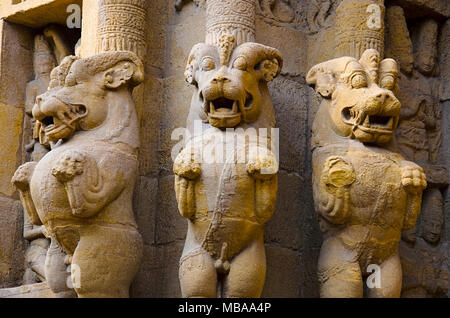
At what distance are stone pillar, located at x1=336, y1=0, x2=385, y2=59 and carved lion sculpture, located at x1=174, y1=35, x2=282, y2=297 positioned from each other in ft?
3.36

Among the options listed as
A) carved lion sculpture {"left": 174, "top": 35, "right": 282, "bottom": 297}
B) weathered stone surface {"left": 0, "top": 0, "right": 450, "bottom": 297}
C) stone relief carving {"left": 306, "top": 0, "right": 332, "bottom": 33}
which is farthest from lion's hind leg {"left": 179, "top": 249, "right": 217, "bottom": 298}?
stone relief carving {"left": 306, "top": 0, "right": 332, "bottom": 33}

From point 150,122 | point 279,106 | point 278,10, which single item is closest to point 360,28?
point 278,10

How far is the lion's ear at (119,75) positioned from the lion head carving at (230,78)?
1.13 ft

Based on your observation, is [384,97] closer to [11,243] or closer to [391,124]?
[391,124]

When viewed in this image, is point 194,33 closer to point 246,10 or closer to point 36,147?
point 246,10

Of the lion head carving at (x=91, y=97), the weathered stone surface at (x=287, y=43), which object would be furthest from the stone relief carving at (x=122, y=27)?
the weathered stone surface at (x=287, y=43)

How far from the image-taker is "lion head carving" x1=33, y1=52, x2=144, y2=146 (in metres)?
7.45

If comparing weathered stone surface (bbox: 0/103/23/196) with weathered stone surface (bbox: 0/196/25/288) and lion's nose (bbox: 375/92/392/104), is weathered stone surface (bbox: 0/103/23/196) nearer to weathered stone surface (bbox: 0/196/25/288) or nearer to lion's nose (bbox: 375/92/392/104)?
weathered stone surface (bbox: 0/196/25/288)

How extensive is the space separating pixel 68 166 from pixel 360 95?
1719mm

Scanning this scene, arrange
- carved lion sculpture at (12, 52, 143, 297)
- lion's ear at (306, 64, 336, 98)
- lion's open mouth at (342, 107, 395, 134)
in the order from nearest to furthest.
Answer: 1. carved lion sculpture at (12, 52, 143, 297)
2. lion's open mouth at (342, 107, 395, 134)
3. lion's ear at (306, 64, 336, 98)

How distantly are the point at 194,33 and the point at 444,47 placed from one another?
1819mm

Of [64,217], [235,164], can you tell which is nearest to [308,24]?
[235,164]

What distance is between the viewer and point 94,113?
749 cm

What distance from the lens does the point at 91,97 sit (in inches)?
296
